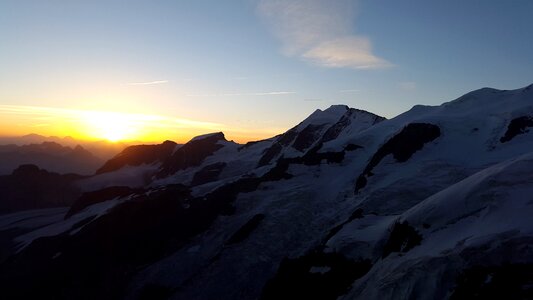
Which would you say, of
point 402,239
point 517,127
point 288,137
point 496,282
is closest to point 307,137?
point 288,137

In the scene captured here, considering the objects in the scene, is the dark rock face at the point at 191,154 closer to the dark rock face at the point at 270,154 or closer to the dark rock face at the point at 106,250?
the dark rock face at the point at 270,154

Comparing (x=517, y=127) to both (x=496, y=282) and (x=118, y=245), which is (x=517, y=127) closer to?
(x=496, y=282)

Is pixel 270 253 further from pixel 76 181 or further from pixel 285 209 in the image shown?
pixel 76 181

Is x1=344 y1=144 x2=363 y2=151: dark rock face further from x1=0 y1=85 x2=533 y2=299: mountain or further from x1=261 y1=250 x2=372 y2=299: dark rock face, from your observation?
x1=261 y1=250 x2=372 y2=299: dark rock face

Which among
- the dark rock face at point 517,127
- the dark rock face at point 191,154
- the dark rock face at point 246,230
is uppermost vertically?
the dark rock face at point 517,127

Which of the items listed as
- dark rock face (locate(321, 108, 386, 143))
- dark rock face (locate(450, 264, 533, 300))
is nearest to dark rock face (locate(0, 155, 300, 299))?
dark rock face (locate(450, 264, 533, 300))

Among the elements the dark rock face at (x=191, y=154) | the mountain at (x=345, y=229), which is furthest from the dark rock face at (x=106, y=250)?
the dark rock face at (x=191, y=154)
